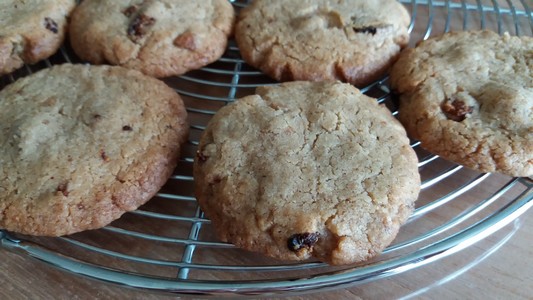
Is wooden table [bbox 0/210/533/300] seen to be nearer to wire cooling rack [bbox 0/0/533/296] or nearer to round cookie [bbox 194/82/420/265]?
wire cooling rack [bbox 0/0/533/296]

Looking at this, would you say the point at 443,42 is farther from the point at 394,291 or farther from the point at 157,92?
the point at 157,92

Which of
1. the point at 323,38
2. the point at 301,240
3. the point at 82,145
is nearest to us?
the point at 301,240

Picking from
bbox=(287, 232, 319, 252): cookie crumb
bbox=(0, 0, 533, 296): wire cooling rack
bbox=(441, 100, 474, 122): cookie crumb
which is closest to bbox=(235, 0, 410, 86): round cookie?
bbox=(0, 0, 533, 296): wire cooling rack

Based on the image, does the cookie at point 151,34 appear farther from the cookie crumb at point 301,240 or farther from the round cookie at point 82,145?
the cookie crumb at point 301,240

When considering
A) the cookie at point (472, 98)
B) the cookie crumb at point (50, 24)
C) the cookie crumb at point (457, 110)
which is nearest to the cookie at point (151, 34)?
the cookie crumb at point (50, 24)

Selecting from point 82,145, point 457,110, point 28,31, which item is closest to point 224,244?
point 82,145

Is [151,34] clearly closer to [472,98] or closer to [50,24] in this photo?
[50,24]
